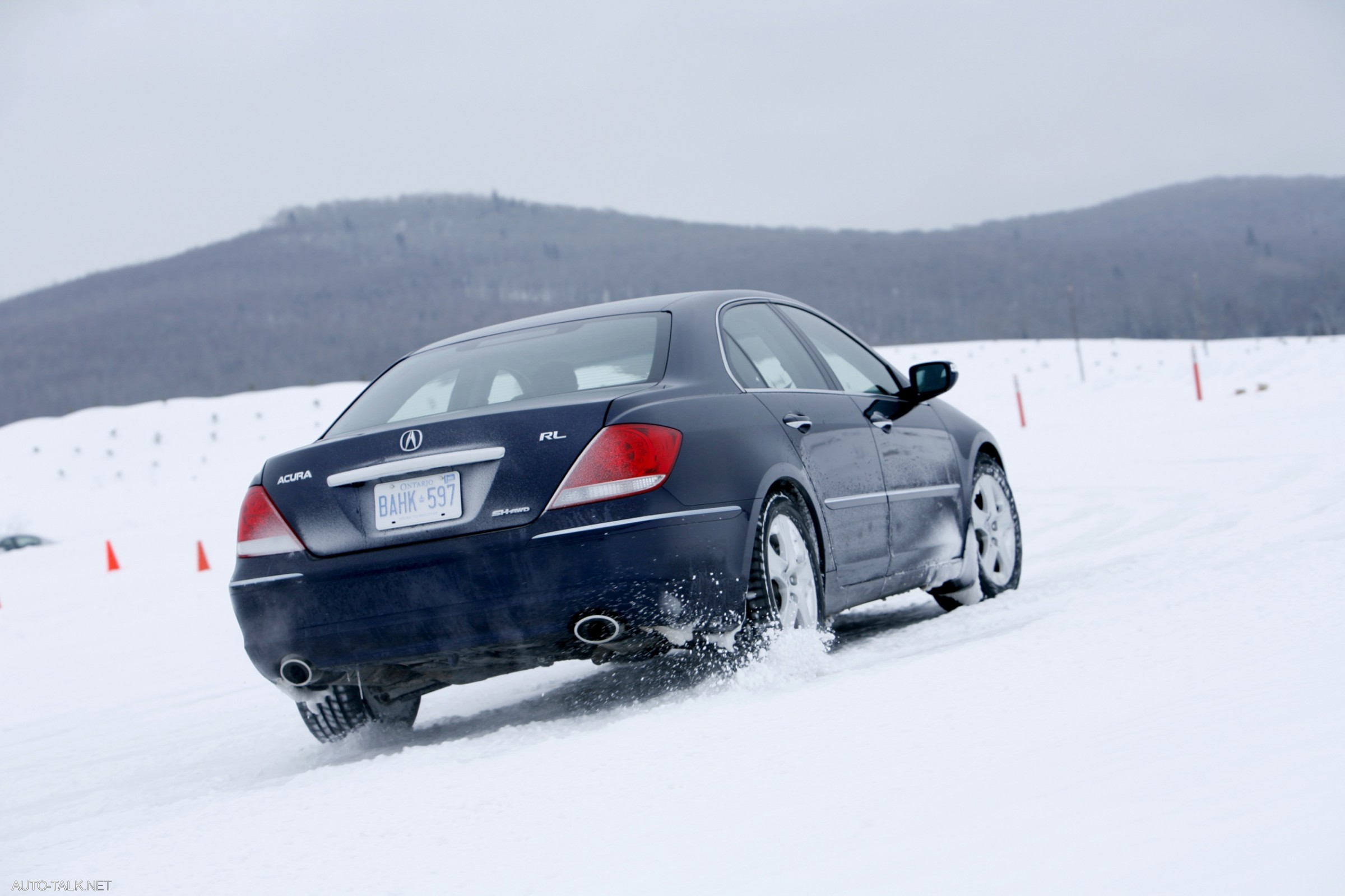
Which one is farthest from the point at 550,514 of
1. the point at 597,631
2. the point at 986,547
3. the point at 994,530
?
the point at 994,530

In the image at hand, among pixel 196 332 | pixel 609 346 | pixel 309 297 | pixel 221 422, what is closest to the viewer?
pixel 609 346

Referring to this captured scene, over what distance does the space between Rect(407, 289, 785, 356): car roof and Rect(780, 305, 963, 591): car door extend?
0.61 metres

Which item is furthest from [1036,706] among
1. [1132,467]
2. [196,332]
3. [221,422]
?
[196,332]

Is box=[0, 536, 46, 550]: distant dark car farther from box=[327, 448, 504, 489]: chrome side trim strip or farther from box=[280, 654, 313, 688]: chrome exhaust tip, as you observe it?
box=[327, 448, 504, 489]: chrome side trim strip

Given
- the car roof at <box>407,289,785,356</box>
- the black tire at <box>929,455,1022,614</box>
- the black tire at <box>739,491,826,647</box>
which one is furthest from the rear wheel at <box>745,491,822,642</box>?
the black tire at <box>929,455,1022,614</box>

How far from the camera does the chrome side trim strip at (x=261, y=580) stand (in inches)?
172

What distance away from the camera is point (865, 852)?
2.40 m

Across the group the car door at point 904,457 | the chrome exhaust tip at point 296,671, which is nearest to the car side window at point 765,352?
the car door at point 904,457

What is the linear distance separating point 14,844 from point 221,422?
120 ft

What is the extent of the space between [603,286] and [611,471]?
14591 centimetres

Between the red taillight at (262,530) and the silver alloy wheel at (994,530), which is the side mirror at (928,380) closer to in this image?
the silver alloy wheel at (994,530)

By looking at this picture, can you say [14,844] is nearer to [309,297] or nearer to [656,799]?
[656,799]

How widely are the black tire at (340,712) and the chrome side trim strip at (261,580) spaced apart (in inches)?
18.0

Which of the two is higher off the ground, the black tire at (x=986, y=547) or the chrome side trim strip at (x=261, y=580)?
the chrome side trim strip at (x=261, y=580)
